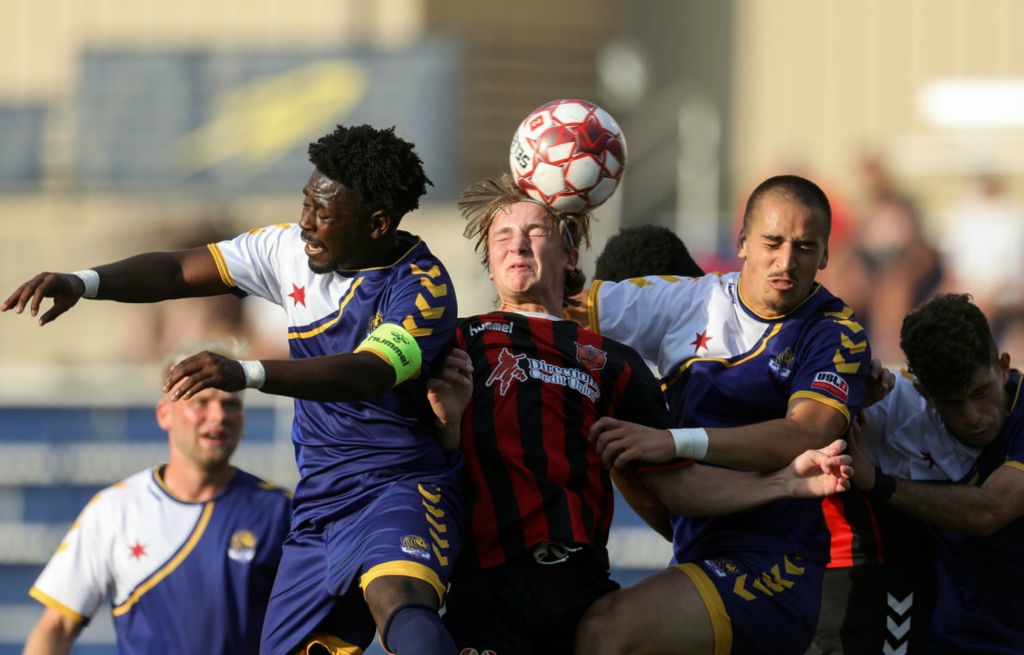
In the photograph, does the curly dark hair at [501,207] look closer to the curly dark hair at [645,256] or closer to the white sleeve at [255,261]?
the curly dark hair at [645,256]

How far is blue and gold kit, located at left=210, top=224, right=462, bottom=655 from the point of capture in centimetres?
534

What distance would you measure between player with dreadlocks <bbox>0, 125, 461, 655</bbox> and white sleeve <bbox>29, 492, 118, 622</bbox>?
1.91 metres

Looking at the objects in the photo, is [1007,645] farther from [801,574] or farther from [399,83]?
[399,83]

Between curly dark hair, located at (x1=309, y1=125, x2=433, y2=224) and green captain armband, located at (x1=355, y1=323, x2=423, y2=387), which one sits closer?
green captain armband, located at (x1=355, y1=323, x2=423, y2=387)

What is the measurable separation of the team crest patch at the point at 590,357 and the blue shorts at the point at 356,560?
700 millimetres

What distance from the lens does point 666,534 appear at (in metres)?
6.37

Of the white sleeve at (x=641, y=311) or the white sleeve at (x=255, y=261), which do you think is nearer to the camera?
the white sleeve at (x=255, y=261)

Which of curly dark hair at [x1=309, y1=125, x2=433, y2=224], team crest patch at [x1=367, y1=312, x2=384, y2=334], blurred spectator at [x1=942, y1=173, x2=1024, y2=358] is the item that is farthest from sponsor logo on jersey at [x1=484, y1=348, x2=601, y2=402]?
blurred spectator at [x1=942, y1=173, x2=1024, y2=358]

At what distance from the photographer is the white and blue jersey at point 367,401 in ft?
17.9

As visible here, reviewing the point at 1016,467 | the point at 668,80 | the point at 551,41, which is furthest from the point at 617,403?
the point at 668,80

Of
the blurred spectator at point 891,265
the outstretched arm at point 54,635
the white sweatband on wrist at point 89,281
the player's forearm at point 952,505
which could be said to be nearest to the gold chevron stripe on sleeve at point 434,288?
the white sweatband on wrist at point 89,281

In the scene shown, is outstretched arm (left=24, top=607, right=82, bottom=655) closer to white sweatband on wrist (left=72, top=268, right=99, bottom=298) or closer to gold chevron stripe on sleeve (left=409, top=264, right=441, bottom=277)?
white sweatband on wrist (left=72, top=268, right=99, bottom=298)

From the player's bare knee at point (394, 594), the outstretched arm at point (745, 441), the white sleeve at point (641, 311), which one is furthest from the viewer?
the white sleeve at point (641, 311)

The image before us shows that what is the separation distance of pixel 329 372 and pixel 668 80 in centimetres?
1695
